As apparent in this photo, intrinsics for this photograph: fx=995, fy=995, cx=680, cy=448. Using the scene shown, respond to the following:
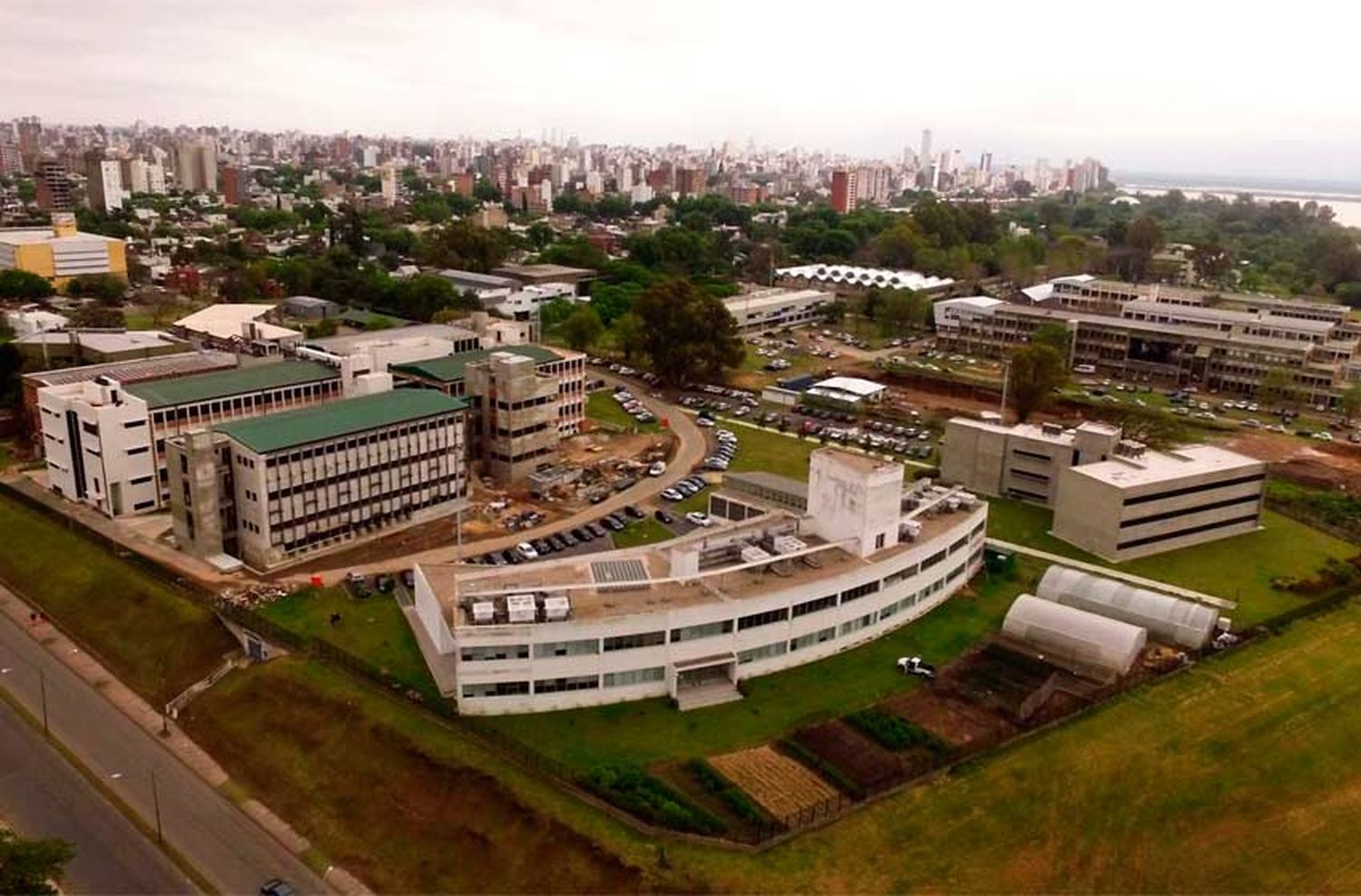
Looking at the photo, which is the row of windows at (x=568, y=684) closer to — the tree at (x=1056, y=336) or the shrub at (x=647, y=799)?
the shrub at (x=647, y=799)

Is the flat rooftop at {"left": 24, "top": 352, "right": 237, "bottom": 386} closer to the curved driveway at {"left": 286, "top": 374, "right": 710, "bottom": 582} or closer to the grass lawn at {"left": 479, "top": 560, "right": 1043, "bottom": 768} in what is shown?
the curved driveway at {"left": 286, "top": 374, "right": 710, "bottom": 582}

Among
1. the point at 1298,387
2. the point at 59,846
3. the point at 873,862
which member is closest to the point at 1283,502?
the point at 1298,387

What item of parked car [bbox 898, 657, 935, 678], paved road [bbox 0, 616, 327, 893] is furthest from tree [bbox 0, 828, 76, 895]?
parked car [bbox 898, 657, 935, 678]

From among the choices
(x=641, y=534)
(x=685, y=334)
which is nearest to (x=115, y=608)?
(x=641, y=534)

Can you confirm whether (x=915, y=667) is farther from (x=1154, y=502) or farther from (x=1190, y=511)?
(x=1190, y=511)

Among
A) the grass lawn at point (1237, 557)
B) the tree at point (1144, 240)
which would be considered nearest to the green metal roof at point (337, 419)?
the grass lawn at point (1237, 557)

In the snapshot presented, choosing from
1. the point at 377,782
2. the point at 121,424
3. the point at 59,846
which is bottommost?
the point at 377,782

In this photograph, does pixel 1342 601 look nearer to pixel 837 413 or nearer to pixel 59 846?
pixel 837 413
